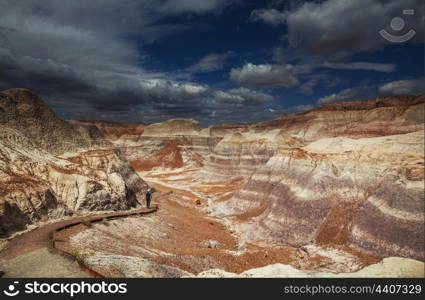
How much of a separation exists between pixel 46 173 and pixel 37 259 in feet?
41.1

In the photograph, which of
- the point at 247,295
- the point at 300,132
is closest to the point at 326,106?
the point at 300,132

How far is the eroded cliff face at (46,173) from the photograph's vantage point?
17.8m

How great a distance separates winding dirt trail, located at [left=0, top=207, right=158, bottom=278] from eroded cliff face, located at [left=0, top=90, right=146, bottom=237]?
2.31m

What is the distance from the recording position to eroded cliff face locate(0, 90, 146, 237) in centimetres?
1777

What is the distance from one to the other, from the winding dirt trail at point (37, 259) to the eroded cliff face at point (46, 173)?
2.31 meters

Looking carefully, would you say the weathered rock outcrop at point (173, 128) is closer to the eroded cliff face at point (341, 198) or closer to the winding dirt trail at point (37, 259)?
the eroded cliff face at point (341, 198)

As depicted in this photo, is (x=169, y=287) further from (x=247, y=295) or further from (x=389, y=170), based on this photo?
(x=389, y=170)

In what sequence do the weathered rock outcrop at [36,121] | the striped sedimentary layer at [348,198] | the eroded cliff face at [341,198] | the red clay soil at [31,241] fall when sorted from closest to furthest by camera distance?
the red clay soil at [31,241], the striped sedimentary layer at [348,198], the eroded cliff face at [341,198], the weathered rock outcrop at [36,121]

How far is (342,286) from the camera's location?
903cm

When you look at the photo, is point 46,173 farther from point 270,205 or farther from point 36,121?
point 270,205

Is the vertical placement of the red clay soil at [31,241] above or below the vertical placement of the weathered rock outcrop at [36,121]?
below

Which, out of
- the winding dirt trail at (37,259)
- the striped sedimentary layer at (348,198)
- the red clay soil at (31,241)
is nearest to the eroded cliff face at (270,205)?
the striped sedimentary layer at (348,198)

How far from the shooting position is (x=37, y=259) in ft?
38.4

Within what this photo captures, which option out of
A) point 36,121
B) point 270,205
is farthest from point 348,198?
point 36,121
